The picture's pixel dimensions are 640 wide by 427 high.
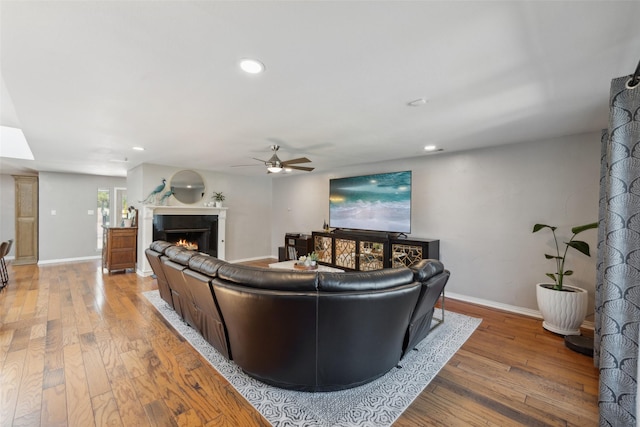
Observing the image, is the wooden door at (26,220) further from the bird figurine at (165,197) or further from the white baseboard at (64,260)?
the bird figurine at (165,197)

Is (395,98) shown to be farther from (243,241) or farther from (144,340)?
(243,241)

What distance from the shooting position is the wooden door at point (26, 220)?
6348 millimetres

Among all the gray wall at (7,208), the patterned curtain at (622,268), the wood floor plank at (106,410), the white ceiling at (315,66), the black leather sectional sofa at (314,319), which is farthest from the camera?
the gray wall at (7,208)

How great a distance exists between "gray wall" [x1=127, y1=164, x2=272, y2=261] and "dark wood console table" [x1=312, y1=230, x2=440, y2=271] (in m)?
2.22

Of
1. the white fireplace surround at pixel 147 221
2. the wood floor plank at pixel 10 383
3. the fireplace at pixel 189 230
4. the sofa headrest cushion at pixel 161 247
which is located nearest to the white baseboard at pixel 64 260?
the white fireplace surround at pixel 147 221

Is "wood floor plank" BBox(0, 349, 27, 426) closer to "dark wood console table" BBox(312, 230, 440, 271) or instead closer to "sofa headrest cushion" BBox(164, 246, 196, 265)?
"sofa headrest cushion" BBox(164, 246, 196, 265)

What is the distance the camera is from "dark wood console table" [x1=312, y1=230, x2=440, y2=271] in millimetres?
4312

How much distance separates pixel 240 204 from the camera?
7086 mm

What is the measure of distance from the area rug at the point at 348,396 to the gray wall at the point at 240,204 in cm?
434

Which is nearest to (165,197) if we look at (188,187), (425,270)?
(188,187)

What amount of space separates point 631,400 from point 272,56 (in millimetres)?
2865

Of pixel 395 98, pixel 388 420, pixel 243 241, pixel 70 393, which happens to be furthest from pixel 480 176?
pixel 243 241

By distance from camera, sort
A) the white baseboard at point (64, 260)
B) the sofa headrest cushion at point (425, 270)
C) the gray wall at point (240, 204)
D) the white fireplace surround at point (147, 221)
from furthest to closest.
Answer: the white baseboard at point (64, 260) < the gray wall at point (240, 204) < the white fireplace surround at point (147, 221) < the sofa headrest cushion at point (425, 270)

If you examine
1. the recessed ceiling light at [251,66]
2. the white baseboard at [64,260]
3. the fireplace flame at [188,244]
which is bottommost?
the white baseboard at [64,260]
